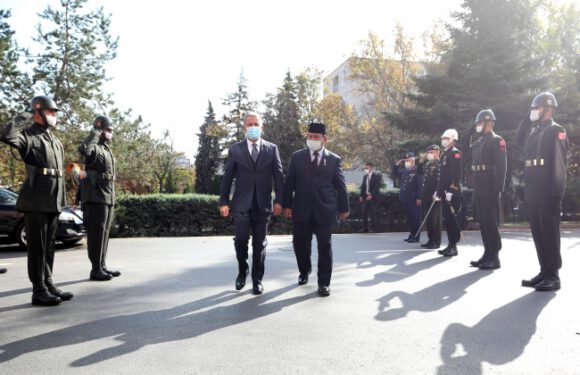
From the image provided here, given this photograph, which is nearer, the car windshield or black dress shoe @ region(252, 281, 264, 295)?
black dress shoe @ region(252, 281, 264, 295)

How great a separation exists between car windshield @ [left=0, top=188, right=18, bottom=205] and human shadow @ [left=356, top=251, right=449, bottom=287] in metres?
8.39

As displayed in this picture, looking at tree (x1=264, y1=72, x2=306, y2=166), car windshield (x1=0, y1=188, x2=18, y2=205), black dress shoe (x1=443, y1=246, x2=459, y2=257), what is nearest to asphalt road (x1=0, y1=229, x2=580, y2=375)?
black dress shoe (x1=443, y1=246, x2=459, y2=257)

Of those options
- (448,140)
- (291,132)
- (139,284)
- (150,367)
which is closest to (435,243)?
(448,140)

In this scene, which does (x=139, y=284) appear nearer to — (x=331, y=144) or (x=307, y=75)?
(x=331, y=144)

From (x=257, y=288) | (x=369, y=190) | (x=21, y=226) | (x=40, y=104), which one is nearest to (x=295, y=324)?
(x=257, y=288)

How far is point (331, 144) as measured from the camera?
97.0 feet

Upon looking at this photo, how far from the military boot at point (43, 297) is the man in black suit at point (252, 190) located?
201 cm

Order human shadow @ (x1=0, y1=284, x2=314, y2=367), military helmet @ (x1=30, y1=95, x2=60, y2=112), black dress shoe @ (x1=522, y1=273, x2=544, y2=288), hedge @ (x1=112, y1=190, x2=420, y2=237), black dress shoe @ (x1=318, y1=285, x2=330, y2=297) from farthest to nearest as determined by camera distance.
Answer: hedge @ (x1=112, y1=190, x2=420, y2=237) < black dress shoe @ (x1=522, y1=273, x2=544, y2=288) < black dress shoe @ (x1=318, y1=285, x2=330, y2=297) < military helmet @ (x1=30, y1=95, x2=60, y2=112) < human shadow @ (x1=0, y1=284, x2=314, y2=367)

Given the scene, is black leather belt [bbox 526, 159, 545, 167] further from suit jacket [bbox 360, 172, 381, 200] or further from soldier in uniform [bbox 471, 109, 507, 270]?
suit jacket [bbox 360, 172, 381, 200]

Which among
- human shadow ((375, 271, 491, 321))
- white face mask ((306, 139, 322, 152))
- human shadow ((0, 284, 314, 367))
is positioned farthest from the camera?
white face mask ((306, 139, 322, 152))

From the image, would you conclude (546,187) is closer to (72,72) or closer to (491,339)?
(491,339)

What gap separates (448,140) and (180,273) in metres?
5.72

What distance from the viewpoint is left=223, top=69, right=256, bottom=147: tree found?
3774 cm

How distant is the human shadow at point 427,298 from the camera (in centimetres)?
450
